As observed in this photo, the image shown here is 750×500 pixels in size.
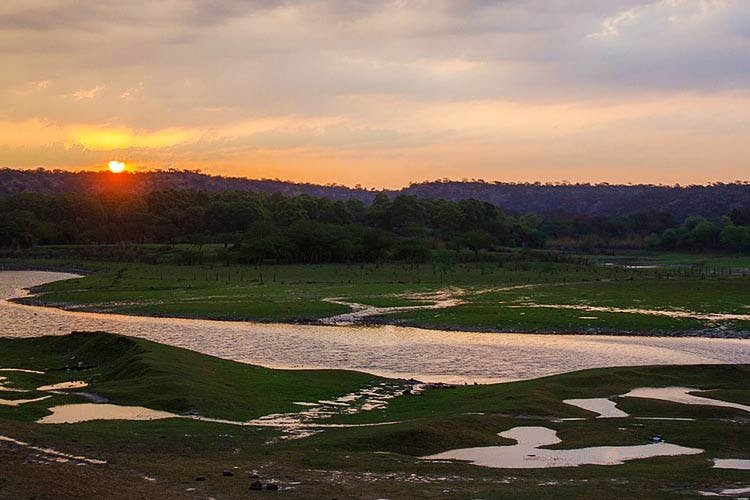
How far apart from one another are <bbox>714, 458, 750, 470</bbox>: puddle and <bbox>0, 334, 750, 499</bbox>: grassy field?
381 millimetres

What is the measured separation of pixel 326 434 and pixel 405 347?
977 inches

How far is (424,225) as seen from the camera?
7756 inches

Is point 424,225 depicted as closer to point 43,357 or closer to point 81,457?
point 43,357

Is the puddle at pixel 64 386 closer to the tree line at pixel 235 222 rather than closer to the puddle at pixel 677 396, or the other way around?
the puddle at pixel 677 396

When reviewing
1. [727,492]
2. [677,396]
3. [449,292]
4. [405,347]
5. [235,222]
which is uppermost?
[235,222]

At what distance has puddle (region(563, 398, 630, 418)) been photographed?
3014cm

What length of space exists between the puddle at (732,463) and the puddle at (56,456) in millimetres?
14350

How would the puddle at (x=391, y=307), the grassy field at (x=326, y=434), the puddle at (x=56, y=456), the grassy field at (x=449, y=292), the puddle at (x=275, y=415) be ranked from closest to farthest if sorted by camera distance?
the grassy field at (x=326, y=434)
the puddle at (x=56, y=456)
the puddle at (x=275, y=415)
the grassy field at (x=449, y=292)
the puddle at (x=391, y=307)

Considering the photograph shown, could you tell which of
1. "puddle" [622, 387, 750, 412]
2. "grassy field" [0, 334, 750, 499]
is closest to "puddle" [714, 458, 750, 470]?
"grassy field" [0, 334, 750, 499]

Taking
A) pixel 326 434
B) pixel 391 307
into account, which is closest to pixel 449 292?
pixel 391 307

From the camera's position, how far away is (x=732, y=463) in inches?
894

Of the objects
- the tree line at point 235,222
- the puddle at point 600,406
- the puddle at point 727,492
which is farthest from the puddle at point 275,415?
the tree line at point 235,222

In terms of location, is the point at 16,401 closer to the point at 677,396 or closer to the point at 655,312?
the point at 677,396

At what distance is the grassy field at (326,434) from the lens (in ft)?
61.4
